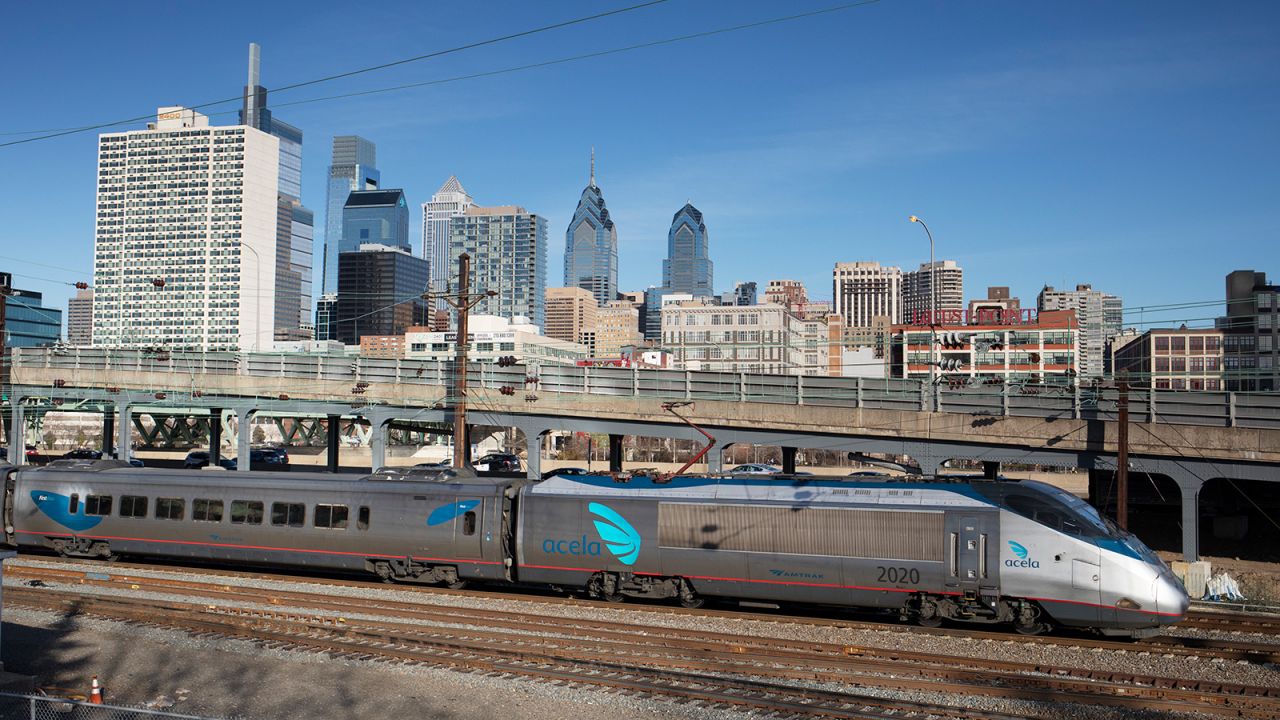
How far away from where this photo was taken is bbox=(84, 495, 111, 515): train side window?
1210 inches

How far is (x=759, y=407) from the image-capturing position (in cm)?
3544

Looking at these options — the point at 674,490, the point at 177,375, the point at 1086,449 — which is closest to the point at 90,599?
the point at 674,490

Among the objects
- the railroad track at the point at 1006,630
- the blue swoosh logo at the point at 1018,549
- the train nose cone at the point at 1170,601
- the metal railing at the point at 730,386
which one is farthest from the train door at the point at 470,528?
the train nose cone at the point at 1170,601

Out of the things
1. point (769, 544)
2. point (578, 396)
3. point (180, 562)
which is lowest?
point (180, 562)

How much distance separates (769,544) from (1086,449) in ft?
46.9

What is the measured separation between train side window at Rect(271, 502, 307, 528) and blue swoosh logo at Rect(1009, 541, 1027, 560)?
18.9 m

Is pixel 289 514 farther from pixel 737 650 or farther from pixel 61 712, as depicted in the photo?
pixel 737 650

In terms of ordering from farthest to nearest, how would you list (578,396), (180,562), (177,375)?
(177,375), (578,396), (180,562)

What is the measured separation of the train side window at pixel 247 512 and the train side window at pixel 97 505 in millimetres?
4953

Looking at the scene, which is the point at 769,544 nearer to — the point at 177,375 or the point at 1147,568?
the point at 1147,568

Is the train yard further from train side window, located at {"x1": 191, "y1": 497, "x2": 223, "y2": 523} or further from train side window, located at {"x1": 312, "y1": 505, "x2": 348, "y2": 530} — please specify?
train side window, located at {"x1": 191, "y1": 497, "x2": 223, "y2": 523}

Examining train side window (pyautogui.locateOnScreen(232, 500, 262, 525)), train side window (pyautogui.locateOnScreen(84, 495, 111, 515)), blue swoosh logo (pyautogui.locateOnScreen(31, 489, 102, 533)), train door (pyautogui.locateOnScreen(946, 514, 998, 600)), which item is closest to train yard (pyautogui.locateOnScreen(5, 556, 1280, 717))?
train door (pyautogui.locateOnScreen(946, 514, 998, 600))

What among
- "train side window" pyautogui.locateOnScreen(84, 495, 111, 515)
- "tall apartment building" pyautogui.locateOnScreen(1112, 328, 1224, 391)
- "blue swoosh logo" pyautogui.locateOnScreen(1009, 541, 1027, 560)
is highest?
"tall apartment building" pyautogui.locateOnScreen(1112, 328, 1224, 391)

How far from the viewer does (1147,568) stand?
65.7 feet
